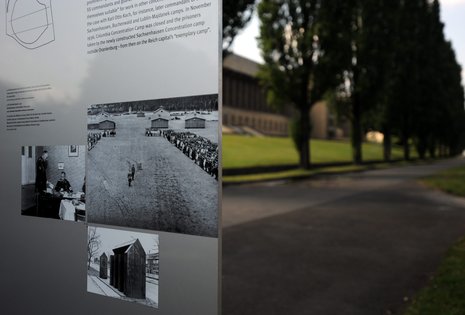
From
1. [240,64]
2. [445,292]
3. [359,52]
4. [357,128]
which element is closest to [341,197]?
[445,292]

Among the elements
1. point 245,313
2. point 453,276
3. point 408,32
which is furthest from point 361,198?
point 408,32

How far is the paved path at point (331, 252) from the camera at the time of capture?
408cm

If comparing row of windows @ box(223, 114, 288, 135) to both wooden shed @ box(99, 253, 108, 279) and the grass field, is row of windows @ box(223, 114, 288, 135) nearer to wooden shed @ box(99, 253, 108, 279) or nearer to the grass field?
the grass field

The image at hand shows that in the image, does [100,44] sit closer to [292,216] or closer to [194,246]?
[194,246]

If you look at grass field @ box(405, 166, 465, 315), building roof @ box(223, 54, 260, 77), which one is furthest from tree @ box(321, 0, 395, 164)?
building roof @ box(223, 54, 260, 77)

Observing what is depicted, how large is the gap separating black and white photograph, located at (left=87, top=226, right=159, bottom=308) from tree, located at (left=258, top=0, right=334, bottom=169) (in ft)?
68.6

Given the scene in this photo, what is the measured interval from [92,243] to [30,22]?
4.90 ft

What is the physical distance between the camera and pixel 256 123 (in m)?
68.1

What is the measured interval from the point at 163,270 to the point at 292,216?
6.74 metres

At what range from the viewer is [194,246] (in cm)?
221

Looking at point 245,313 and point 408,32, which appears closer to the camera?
point 245,313

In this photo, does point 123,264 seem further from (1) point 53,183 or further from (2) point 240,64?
(2) point 240,64

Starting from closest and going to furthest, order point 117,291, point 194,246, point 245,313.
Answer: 1. point 194,246
2. point 117,291
3. point 245,313

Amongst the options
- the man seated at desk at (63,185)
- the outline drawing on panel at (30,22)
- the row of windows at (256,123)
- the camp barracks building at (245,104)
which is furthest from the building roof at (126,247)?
the row of windows at (256,123)
